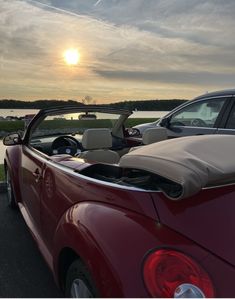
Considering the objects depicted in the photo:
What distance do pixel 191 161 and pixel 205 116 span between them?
204 inches

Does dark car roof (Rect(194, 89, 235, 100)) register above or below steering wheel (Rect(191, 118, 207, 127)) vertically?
above

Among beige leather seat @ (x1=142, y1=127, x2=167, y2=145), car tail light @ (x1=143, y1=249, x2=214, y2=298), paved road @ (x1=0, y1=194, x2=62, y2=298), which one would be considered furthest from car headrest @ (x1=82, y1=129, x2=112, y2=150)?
car tail light @ (x1=143, y1=249, x2=214, y2=298)

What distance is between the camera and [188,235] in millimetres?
1915

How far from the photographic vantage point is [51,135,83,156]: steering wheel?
4.46 m

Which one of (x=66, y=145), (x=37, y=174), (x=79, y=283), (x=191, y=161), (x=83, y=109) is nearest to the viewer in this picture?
(x=191, y=161)

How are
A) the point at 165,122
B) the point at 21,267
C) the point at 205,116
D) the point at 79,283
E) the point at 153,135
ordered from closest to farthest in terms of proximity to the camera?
the point at 79,283, the point at 21,267, the point at 153,135, the point at 205,116, the point at 165,122

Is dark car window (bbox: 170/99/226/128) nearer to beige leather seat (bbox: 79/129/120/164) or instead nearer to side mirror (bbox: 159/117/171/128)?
side mirror (bbox: 159/117/171/128)

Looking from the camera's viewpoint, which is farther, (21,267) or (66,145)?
(66,145)

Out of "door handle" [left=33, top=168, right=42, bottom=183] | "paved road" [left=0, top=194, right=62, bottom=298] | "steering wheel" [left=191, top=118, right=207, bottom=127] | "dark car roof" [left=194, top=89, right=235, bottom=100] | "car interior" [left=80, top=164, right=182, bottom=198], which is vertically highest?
"dark car roof" [left=194, top=89, right=235, bottom=100]

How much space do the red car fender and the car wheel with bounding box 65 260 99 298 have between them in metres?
0.08

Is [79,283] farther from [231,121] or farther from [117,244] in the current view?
[231,121]

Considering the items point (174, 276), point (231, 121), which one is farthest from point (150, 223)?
point (231, 121)

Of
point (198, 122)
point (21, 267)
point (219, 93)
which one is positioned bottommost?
point (21, 267)

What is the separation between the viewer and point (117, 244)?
2016 mm
